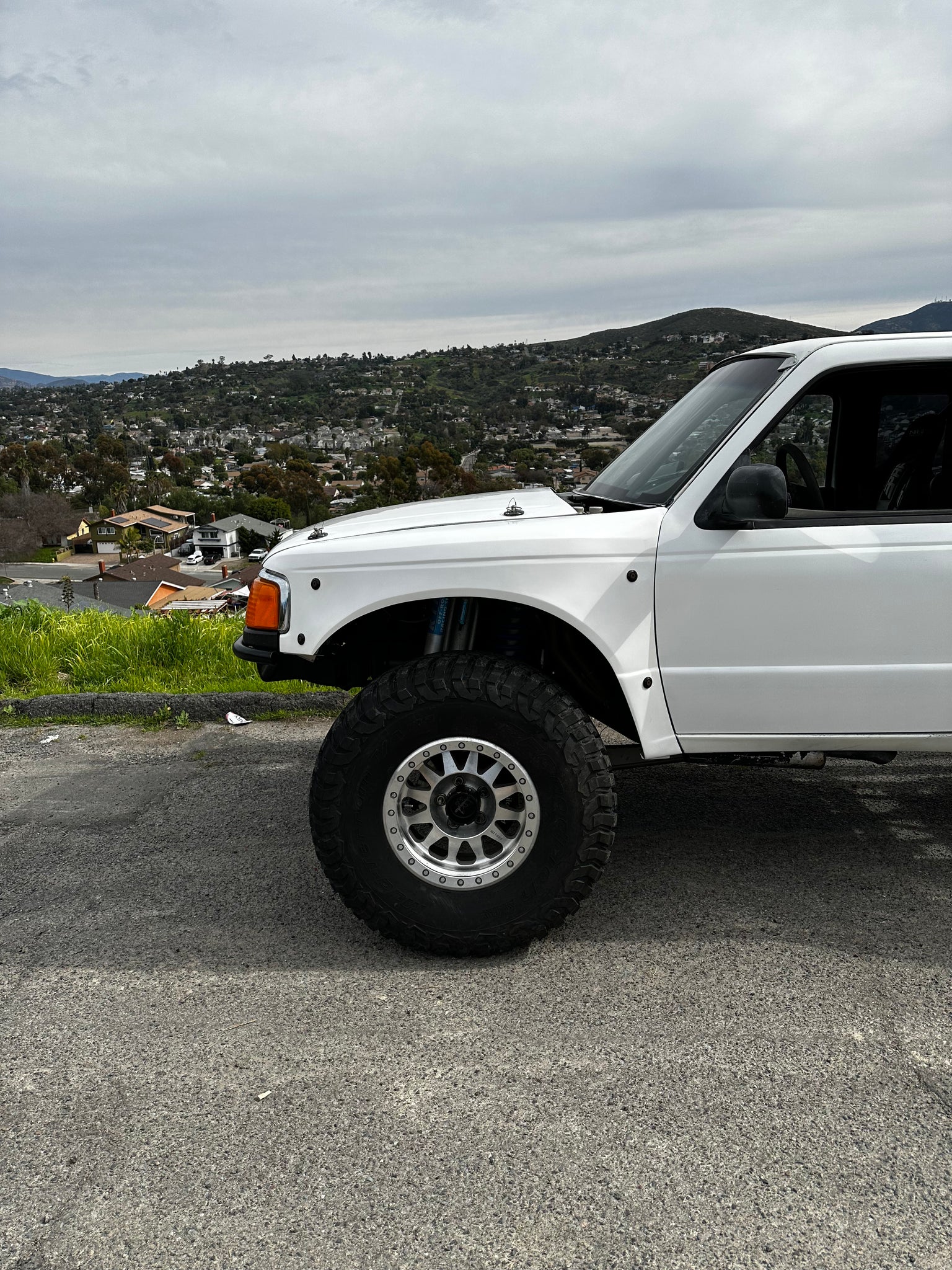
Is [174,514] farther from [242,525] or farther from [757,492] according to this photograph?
[757,492]

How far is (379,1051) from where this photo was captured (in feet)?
9.18

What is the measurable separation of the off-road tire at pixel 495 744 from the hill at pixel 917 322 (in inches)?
71.7

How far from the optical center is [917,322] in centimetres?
378

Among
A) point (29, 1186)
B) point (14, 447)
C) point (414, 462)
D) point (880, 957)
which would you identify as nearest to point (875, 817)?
point (880, 957)

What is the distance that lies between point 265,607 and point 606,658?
1.19m

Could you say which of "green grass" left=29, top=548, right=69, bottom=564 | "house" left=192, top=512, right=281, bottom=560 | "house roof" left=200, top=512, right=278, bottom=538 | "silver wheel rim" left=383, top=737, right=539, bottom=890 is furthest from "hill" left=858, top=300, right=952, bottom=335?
"green grass" left=29, top=548, right=69, bottom=564

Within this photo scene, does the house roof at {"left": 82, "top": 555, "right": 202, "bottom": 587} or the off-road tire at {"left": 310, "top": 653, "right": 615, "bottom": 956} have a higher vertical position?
the off-road tire at {"left": 310, "top": 653, "right": 615, "bottom": 956}

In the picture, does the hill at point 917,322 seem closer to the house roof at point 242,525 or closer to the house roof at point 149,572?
the house roof at point 149,572

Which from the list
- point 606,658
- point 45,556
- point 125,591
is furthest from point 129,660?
point 45,556

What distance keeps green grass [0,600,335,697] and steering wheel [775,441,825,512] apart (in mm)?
3331

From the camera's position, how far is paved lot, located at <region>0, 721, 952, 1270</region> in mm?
2158

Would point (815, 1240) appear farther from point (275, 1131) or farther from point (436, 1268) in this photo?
point (275, 1131)

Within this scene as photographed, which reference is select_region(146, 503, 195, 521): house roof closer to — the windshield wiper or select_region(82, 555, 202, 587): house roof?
select_region(82, 555, 202, 587): house roof

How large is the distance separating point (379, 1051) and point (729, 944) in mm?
1254
